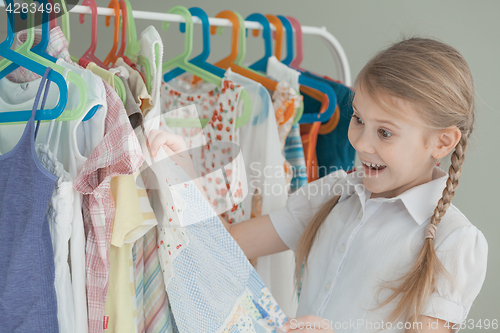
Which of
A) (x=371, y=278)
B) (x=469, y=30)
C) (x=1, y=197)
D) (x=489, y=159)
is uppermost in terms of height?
(x=469, y=30)

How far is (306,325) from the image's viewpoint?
0.78 m

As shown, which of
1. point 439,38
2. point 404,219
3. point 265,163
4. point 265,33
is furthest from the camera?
point 439,38

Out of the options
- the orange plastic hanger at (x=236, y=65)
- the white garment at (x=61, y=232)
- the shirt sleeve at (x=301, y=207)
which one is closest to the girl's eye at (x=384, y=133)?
the shirt sleeve at (x=301, y=207)

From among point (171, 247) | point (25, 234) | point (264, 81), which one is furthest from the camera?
point (264, 81)

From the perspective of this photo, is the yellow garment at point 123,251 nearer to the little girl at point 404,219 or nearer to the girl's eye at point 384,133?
the little girl at point 404,219

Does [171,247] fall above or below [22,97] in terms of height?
below

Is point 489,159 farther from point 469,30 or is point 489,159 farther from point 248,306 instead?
point 248,306

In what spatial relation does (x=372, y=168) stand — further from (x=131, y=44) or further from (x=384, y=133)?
(x=131, y=44)

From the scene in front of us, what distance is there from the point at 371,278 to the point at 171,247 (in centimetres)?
39

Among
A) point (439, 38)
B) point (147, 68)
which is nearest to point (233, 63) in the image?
point (147, 68)

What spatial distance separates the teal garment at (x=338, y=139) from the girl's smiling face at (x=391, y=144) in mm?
268

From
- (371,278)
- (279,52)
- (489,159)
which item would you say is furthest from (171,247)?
(489,159)

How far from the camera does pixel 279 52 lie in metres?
1.18

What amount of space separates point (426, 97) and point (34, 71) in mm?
677
